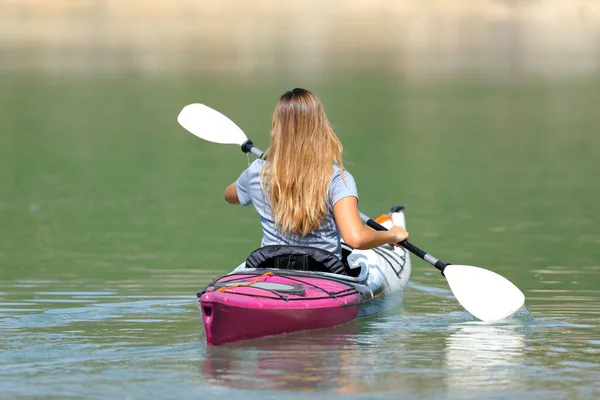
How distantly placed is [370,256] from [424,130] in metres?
13.7

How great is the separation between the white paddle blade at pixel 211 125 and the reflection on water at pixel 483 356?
7.37 feet

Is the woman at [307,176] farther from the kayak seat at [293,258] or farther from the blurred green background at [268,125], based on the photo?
the blurred green background at [268,125]

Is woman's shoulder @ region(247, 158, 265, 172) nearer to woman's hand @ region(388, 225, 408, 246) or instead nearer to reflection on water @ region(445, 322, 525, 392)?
woman's hand @ region(388, 225, 408, 246)

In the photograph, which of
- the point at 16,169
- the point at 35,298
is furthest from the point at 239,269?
the point at 16,169

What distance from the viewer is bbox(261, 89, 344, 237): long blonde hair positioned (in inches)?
279

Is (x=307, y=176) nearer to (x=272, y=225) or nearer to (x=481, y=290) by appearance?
(x=272, y=225)

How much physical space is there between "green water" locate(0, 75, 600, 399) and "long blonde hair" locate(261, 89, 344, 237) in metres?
0.80

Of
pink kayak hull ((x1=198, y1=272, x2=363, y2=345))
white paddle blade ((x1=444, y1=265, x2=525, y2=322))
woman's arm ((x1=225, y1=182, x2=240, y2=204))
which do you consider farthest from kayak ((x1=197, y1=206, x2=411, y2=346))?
white paddle blade ((x1=444, y1=265, x2=525, y2=322))

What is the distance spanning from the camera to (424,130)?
882 inches

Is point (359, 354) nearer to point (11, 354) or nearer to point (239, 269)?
point (239, 269)

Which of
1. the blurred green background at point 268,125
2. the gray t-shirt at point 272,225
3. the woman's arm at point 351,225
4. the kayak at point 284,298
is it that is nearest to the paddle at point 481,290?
the kayak at point 284,298

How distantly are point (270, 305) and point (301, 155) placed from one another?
891 mm

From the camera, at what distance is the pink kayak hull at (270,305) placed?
22.1 ft

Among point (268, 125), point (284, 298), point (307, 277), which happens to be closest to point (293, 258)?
point (307, 277)
